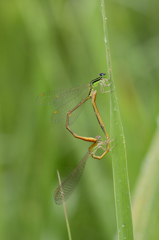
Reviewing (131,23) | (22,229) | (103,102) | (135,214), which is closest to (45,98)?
(103,102)

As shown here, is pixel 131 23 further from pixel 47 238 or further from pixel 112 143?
pixel 112 143

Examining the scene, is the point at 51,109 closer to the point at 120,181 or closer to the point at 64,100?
the point at 64,100

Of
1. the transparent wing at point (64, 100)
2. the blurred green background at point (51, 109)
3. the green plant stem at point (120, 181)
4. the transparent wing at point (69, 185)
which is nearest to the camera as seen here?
the green plant stem at point (120, 181)

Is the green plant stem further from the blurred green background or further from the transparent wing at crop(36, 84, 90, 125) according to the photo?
the blurred green background

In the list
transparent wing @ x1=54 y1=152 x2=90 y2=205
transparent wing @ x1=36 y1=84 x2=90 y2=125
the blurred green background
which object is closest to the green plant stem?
transparent wing @ x1=54 y1=152 x2=90 y2=205

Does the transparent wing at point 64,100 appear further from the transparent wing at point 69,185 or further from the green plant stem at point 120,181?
the green plant stem at point 120,181

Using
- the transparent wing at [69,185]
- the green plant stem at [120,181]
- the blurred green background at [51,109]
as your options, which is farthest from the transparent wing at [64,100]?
the green plant stem at [120,181]
